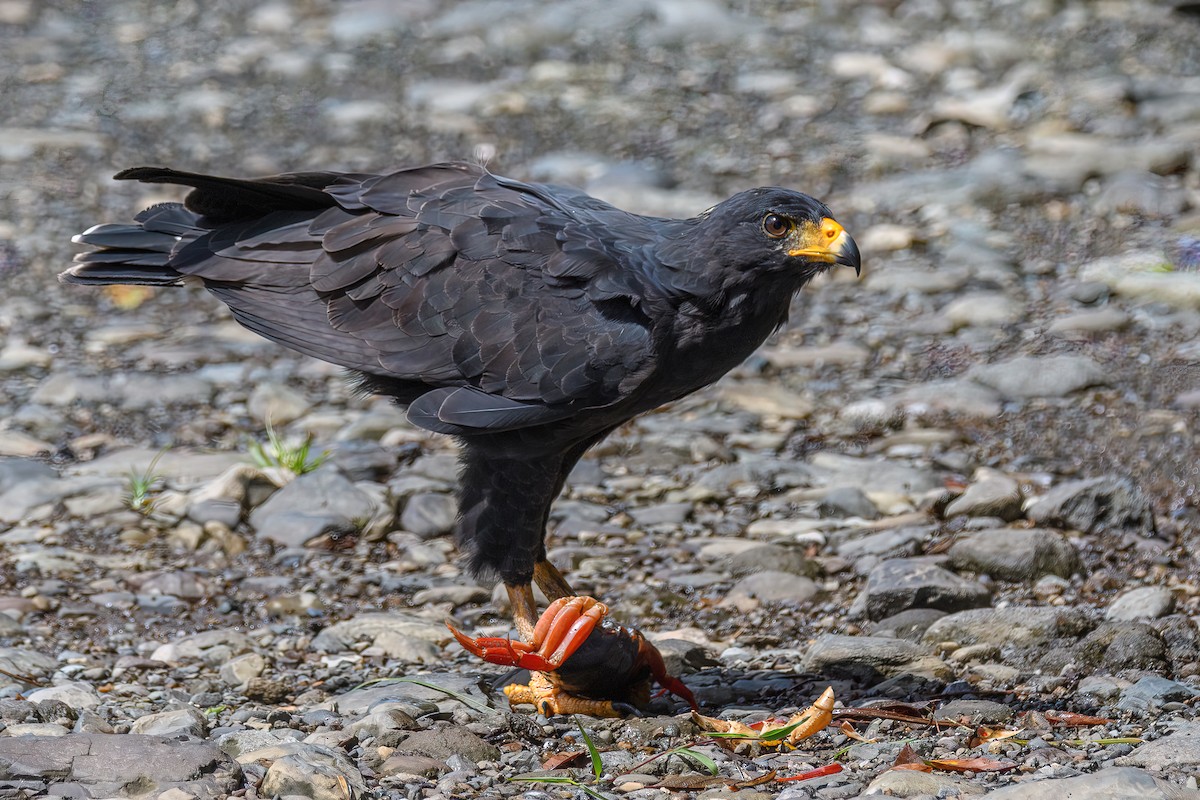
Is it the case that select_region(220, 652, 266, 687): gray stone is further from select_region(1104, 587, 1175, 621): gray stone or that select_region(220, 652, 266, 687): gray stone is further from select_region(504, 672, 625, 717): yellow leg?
select_region(1104, 587, 1175, 621): gray stone

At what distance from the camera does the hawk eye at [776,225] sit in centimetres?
443

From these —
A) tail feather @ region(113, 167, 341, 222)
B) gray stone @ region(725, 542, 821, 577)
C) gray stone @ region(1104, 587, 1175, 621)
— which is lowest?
gray stone @ region(725, 542, 821, 577)

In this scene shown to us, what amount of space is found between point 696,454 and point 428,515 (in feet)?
4.54

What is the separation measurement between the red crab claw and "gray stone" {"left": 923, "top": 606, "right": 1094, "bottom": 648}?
1236 millimetres

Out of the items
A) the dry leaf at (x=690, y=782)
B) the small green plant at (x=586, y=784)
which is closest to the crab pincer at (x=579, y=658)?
the small green plant at (x=586, y=784)

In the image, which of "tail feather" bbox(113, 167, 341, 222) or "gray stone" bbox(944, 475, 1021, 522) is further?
"gray stone" bbox(944, 475, 1021, 522)

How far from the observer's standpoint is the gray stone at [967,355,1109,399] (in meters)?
7.05

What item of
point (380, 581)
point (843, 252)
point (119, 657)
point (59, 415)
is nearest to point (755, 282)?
point (843, 252)

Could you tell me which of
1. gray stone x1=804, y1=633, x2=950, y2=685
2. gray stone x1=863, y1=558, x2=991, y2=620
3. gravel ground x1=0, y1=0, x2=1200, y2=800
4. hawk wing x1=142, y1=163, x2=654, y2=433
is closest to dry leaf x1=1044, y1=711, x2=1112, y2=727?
gravel ground x1=0, y1=0, x2=1200, y2=800

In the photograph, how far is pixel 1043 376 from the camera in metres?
7.11

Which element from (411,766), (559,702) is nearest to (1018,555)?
(559,702)

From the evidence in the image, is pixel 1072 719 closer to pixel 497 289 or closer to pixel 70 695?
pixel 497 289

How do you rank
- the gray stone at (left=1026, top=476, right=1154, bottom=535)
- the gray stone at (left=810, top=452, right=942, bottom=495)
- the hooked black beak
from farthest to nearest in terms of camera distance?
the gray stone at (left=810, top=452, right=942, bottom=495) < the gray stone at (left=1026, top=476, right=1154, bottom=535) < the hooked black beak

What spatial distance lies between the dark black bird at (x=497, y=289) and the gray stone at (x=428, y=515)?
101cm
